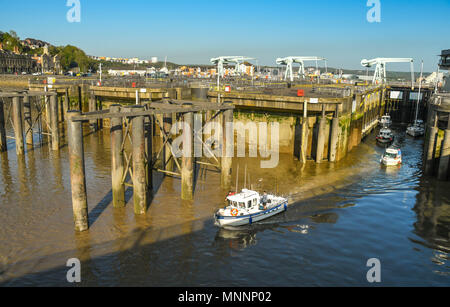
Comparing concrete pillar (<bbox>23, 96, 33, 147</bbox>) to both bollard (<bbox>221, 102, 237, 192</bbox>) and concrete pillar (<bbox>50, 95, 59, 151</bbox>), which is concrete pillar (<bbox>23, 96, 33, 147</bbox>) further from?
bollard (<bbox>221, 102, 237, 192</bbox>)

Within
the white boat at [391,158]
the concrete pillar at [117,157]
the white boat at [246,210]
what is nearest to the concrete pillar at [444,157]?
the white boat at [391,158]

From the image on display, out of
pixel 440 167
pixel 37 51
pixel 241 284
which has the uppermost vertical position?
pixel 37 51

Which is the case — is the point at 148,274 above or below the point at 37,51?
below

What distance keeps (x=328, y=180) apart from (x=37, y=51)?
605 feet

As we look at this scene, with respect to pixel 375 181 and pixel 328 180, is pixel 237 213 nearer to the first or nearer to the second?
pixel 328 180

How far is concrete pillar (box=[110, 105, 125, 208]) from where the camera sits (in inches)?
768

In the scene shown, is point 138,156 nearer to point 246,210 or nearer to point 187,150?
point 187,150

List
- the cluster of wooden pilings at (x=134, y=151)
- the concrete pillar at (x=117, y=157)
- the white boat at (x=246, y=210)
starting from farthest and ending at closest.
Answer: the concrete pillar at (x=117, y=157) < the white boat at (x=246, y=210) < the cluster of wooden pilings at (x=134, y=151)

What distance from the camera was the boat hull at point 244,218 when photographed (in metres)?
18.6

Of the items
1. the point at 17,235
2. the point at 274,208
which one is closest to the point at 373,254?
the point at 274,208

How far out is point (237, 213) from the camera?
18812 mm

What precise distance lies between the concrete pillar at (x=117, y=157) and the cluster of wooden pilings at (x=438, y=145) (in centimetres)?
2289

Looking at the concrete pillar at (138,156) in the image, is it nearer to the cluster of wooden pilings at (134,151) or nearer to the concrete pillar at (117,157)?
the cluster of wooden pilings at (134,151)

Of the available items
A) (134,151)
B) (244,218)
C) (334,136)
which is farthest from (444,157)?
(134,151)
